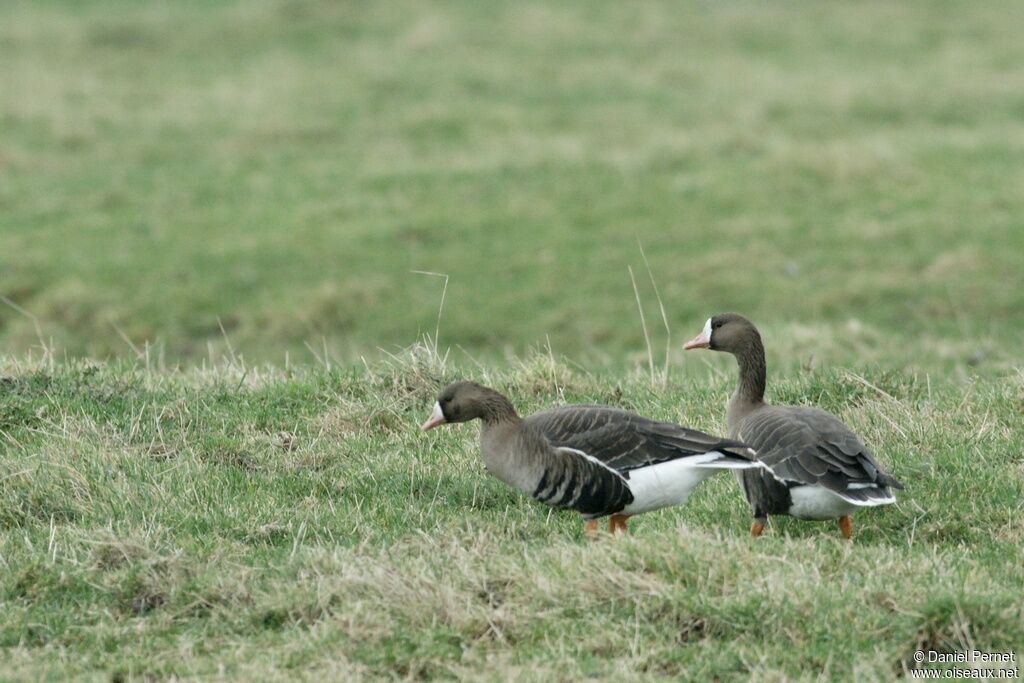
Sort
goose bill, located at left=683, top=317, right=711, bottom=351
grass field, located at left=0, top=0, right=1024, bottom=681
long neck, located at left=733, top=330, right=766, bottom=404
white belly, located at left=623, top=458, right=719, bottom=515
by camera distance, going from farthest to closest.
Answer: goose bill, located at left=683, top=317, right=711, bottom=351 → long neck, located at left=733, top=330, right=766, bottom=404 → white belly, located at left=623, top=458, right=719, bottom=515 → grass field, located at left=0, top=0, right=1024, bottom=681

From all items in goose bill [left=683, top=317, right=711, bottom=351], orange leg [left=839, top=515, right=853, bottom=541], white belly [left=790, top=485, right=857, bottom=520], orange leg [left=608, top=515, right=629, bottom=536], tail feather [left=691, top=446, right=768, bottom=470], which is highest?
goose bill [left=683, top=317, right=711, bottom=351]

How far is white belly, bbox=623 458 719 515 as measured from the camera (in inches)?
269

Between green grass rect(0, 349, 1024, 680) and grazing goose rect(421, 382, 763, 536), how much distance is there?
0.26m

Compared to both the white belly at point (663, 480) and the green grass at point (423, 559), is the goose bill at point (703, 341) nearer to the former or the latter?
the green grass at point (423, 559)

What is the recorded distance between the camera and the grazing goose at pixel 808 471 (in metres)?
6.62

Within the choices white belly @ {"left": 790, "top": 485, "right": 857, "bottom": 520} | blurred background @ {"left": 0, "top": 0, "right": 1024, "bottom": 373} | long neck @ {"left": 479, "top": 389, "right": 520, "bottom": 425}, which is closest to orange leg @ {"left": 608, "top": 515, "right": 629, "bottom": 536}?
long neck @ {"left": 479, "top": 389, "right": 520, "bottom": 425}

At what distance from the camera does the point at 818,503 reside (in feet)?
22.2

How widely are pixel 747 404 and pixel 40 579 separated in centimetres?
415

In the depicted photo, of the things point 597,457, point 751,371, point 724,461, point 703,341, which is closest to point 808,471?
point 724,461

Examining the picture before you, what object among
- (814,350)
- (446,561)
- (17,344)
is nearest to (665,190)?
(814,350)

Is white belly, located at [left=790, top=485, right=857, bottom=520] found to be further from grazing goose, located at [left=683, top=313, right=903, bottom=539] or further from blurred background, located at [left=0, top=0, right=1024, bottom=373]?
blurred background, located at [left=0, top=0, right=1024, bottom=373]

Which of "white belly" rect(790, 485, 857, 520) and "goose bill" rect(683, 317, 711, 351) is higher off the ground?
"goose bill" rect(683, 317, 711, 351)

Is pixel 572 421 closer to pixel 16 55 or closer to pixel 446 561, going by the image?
pixel 446 561

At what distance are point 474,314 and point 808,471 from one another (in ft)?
41.1
